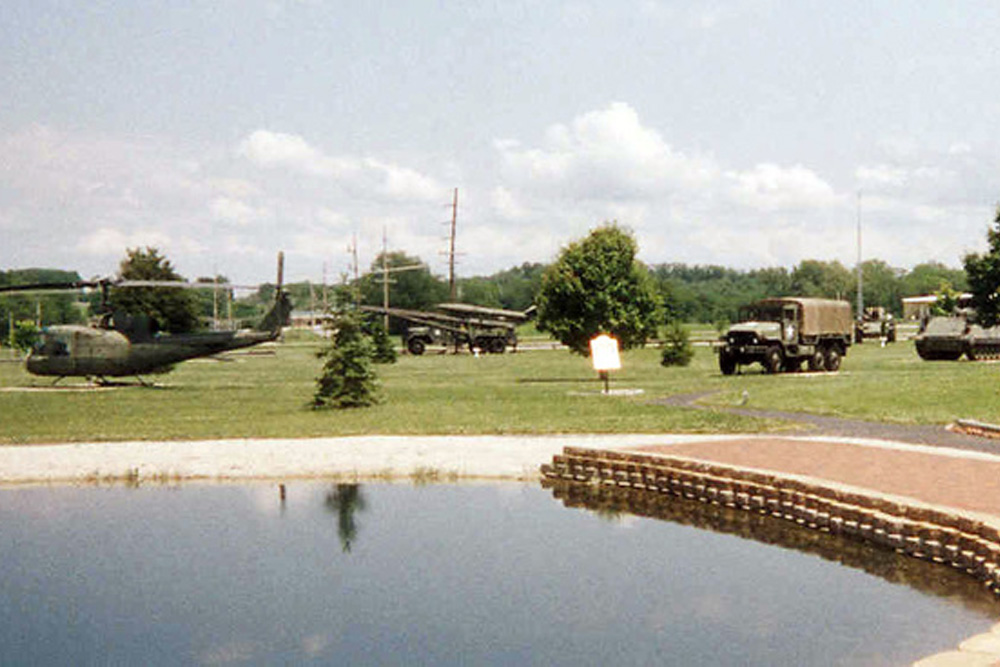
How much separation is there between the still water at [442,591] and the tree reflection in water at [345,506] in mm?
67

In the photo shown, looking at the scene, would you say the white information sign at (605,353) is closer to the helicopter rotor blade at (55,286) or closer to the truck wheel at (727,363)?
the truck wheel at (727,363)

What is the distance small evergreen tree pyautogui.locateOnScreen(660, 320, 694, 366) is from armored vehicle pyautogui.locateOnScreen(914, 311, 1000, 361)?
10537 mm

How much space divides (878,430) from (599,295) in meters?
14.3

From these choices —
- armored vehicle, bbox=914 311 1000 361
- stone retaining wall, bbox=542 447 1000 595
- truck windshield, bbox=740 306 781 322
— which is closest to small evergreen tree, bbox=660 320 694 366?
truck windshield, bbox=740 306 781 322

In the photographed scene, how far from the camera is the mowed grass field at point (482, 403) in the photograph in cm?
2159

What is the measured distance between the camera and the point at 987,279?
124 feet

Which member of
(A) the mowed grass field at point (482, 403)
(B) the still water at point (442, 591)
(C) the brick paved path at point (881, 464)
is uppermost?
(C) the brick paved path at point (881, 464)

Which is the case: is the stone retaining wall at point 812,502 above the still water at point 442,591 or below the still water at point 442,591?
above

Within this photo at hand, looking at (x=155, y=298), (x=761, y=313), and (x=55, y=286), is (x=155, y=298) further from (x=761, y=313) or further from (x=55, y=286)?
(x=761, y=313)

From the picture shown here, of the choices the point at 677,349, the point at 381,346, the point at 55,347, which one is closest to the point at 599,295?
the point at 677,349

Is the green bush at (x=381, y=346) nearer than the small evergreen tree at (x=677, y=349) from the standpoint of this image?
No

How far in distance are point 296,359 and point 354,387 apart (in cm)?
3389

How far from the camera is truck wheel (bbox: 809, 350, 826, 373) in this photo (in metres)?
38.0

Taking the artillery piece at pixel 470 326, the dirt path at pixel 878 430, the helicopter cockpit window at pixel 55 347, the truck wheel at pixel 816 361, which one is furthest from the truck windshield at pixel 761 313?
the helicopter cockpit window at pixel 55 347
